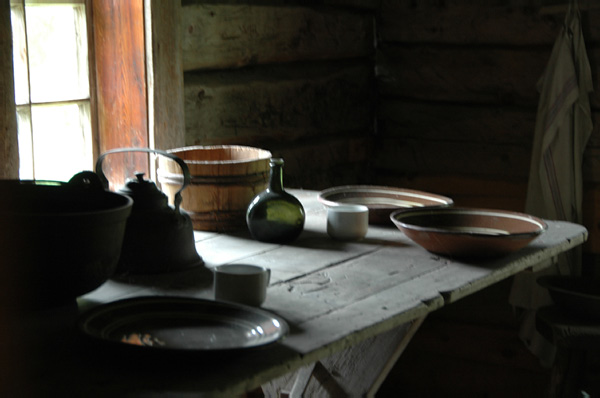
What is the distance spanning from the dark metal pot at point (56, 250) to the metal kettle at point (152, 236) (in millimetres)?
166

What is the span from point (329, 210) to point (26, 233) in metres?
0.91

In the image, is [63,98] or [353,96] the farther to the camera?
[353,96]

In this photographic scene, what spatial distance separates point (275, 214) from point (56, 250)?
28.8 inches

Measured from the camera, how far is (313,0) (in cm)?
333

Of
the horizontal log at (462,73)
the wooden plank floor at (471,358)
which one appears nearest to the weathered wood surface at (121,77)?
the horizontal log at (462,73)

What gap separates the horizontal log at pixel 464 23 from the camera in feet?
11.6

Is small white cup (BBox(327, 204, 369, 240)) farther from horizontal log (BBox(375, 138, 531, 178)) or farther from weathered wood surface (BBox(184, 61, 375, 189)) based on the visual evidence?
horizontal log (BBox(375, 138, 531, 178))

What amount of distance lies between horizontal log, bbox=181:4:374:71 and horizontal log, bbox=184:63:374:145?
0.19 ft

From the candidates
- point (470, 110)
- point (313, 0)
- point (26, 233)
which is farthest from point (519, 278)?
point (26, 233)

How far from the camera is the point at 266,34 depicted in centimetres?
304

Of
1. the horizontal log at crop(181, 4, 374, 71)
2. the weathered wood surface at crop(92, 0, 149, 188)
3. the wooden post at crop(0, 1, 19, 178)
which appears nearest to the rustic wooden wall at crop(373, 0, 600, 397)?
the horizontal log at crop(181, 4, 374, 71)

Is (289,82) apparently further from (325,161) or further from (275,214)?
(275,214)

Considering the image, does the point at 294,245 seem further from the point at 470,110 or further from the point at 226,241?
the point at 470,110

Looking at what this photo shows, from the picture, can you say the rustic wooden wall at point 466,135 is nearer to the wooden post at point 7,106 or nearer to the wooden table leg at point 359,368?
the wooden table leg at point 359,368
